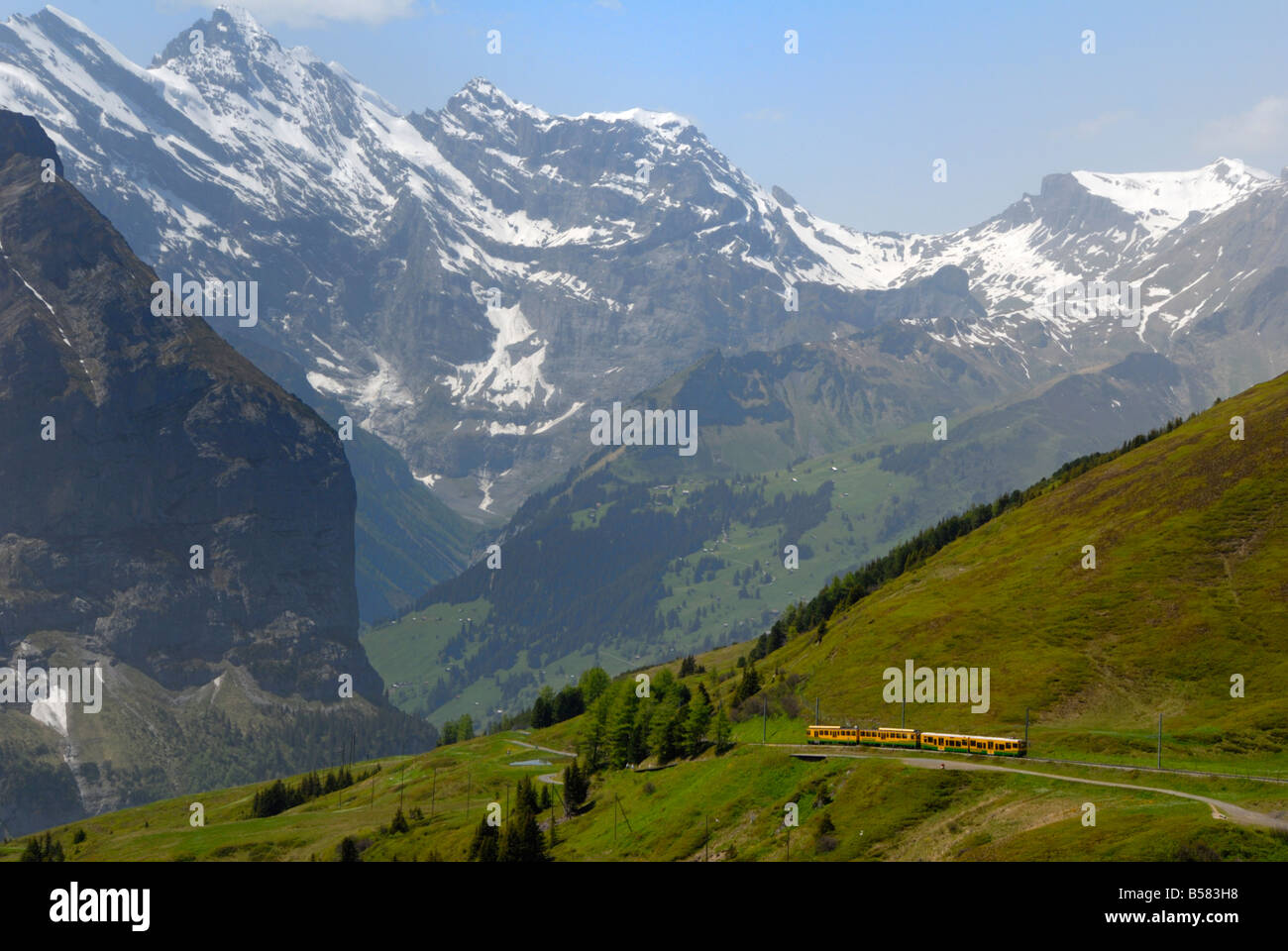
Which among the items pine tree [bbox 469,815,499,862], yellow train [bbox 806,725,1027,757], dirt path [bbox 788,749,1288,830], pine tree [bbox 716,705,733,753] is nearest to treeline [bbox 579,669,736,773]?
pine tree [bbox 716,705,733,753]

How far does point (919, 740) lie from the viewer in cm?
13012

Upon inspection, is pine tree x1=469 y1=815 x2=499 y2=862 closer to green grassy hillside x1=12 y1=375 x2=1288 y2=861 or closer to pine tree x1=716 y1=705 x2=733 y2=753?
green grassy hillside x1=12 y1=375 x2=1288 y2=861

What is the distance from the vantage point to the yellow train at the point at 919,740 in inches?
4818

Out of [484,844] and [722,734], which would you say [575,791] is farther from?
[484,844]

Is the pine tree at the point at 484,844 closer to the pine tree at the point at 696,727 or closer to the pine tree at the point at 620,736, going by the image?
the pine tree at the point at 696,727

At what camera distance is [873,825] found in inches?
4168

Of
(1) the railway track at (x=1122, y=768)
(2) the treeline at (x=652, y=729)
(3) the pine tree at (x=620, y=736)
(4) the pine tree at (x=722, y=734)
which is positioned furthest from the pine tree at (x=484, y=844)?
(1) the railway track at (x=1122, y=768)

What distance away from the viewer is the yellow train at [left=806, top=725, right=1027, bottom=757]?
12238 cm

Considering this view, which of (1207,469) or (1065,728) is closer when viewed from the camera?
(1065,728)

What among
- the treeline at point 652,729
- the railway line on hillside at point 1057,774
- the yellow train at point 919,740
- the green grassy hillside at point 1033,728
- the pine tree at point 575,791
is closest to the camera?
the railway line on hillside at point 1057,774

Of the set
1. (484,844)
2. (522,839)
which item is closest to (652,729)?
(484,844)
